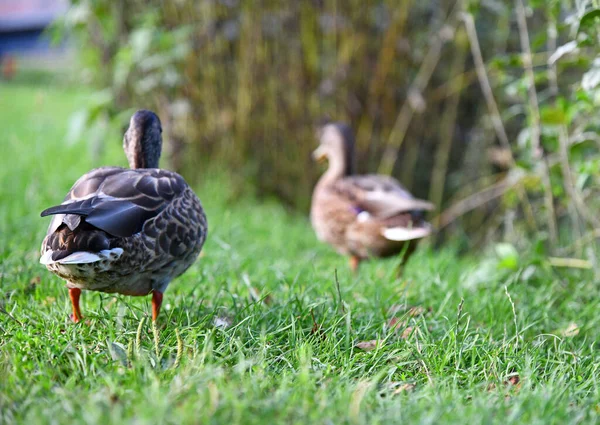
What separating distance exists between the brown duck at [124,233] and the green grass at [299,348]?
137 millimetres

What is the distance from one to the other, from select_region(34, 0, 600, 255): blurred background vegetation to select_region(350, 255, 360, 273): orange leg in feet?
4.70

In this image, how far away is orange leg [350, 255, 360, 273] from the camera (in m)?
4.44

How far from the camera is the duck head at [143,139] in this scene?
326cm

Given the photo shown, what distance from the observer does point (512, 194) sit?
A: 453 centimetres

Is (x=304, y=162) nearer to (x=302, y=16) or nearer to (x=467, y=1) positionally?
(x=302, y=16)

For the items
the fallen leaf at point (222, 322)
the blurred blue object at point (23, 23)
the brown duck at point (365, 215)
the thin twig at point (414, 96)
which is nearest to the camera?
the fallen leaf at point (222, 322)

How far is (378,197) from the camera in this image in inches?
173

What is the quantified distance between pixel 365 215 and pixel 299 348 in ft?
6.73

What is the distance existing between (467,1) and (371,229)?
1570 millimetres

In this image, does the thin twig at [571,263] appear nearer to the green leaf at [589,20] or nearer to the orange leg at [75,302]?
the green leaf at [589,20]

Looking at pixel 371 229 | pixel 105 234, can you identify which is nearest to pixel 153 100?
pixel 371 229

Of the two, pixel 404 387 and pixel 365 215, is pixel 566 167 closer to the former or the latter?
pixel 365 215

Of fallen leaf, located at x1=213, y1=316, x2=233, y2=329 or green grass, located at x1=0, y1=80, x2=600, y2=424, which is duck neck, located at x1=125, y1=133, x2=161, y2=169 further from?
fallen leaf, located at x1=213, y1=316, x2=233, y2=329

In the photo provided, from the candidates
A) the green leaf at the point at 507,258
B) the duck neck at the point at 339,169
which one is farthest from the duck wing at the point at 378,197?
the green leaf at the point at 507,258
